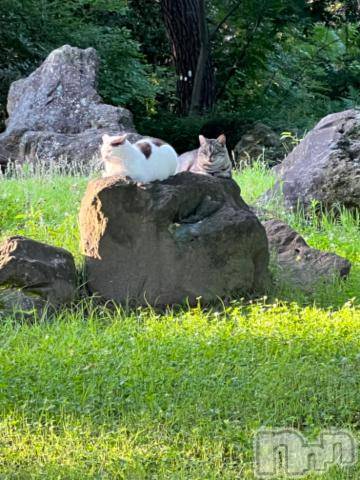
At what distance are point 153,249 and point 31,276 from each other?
1072 mm

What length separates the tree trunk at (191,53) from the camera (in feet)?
55.3

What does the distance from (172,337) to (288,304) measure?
1563mm

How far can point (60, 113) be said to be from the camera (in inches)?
568

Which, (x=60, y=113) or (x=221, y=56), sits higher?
(x=221, y=56)

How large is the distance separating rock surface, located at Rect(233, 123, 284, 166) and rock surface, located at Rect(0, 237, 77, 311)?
27.8 ft

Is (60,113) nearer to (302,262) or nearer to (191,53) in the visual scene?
(191,53)

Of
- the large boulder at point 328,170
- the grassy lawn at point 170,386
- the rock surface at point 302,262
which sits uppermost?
the large boulder at point 328,170

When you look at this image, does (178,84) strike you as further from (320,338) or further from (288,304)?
(320,338)

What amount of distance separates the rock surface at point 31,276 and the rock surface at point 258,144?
847 cm

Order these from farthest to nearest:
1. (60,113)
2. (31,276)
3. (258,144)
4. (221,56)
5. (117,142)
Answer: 1. (221,56)
2. (258,144)
3. (60,113)
4. (117,142)
5. (31,276)

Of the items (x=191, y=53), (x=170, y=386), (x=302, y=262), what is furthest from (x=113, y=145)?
(x=191, y=53)

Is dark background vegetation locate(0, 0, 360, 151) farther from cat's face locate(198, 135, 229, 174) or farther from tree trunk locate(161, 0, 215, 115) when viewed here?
cat's face locate(198, 135, 229, 174)

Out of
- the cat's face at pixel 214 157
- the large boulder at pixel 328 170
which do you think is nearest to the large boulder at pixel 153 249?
the cat's face at pixel 214 157

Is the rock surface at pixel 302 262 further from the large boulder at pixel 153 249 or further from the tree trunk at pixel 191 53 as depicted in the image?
the tree trunk at pixel 191 53
